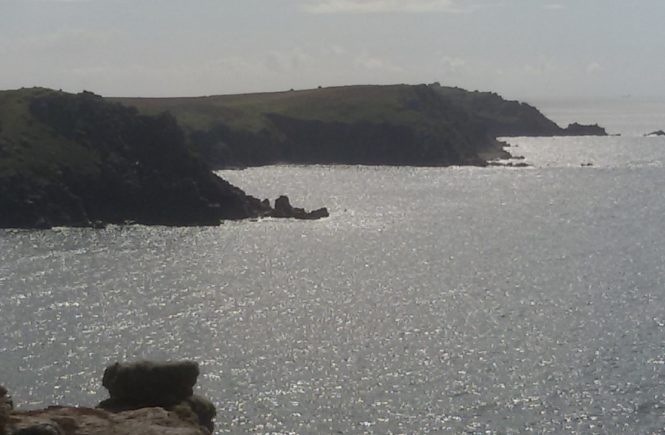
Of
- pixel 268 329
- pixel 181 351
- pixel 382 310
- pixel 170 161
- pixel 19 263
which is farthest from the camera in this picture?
pixel 170 161

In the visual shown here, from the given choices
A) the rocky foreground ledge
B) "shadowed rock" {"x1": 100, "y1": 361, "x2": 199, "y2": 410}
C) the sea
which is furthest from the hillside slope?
the rocky foreground ledge

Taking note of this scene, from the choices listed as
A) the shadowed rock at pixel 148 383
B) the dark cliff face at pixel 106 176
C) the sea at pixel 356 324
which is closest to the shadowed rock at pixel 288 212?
the dark cliff face at pixel 106 176

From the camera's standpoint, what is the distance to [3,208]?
167 meters

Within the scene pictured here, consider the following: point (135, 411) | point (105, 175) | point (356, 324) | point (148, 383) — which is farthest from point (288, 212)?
point (135, 411)

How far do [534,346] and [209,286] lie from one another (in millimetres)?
46944

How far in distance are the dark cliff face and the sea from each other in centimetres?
1063

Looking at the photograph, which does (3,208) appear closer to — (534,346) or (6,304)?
(6,304)

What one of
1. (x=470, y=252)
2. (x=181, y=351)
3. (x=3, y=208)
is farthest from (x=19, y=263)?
(x=470, y=252)

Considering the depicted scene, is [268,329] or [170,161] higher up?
[170,161]

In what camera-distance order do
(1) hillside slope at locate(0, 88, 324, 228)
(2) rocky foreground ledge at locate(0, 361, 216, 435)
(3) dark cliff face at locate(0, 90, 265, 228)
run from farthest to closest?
(1) hillside slope at locate(0, 88, 324, 228) < (3) dark cliff face at locate(0, 90, 265, 228) < (2) rocky foreground ledge at locate(0, 361, 216, 435)

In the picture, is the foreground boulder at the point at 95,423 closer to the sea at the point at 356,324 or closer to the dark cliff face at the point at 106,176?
the sea at the point at 356,324

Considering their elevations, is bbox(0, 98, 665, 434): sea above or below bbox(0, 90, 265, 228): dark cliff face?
below

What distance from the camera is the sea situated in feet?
228

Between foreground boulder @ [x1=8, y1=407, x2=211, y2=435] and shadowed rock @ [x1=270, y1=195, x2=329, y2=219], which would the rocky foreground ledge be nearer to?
foreground boulder @ [x1=8, y1=407, x2=211, y2=435]
